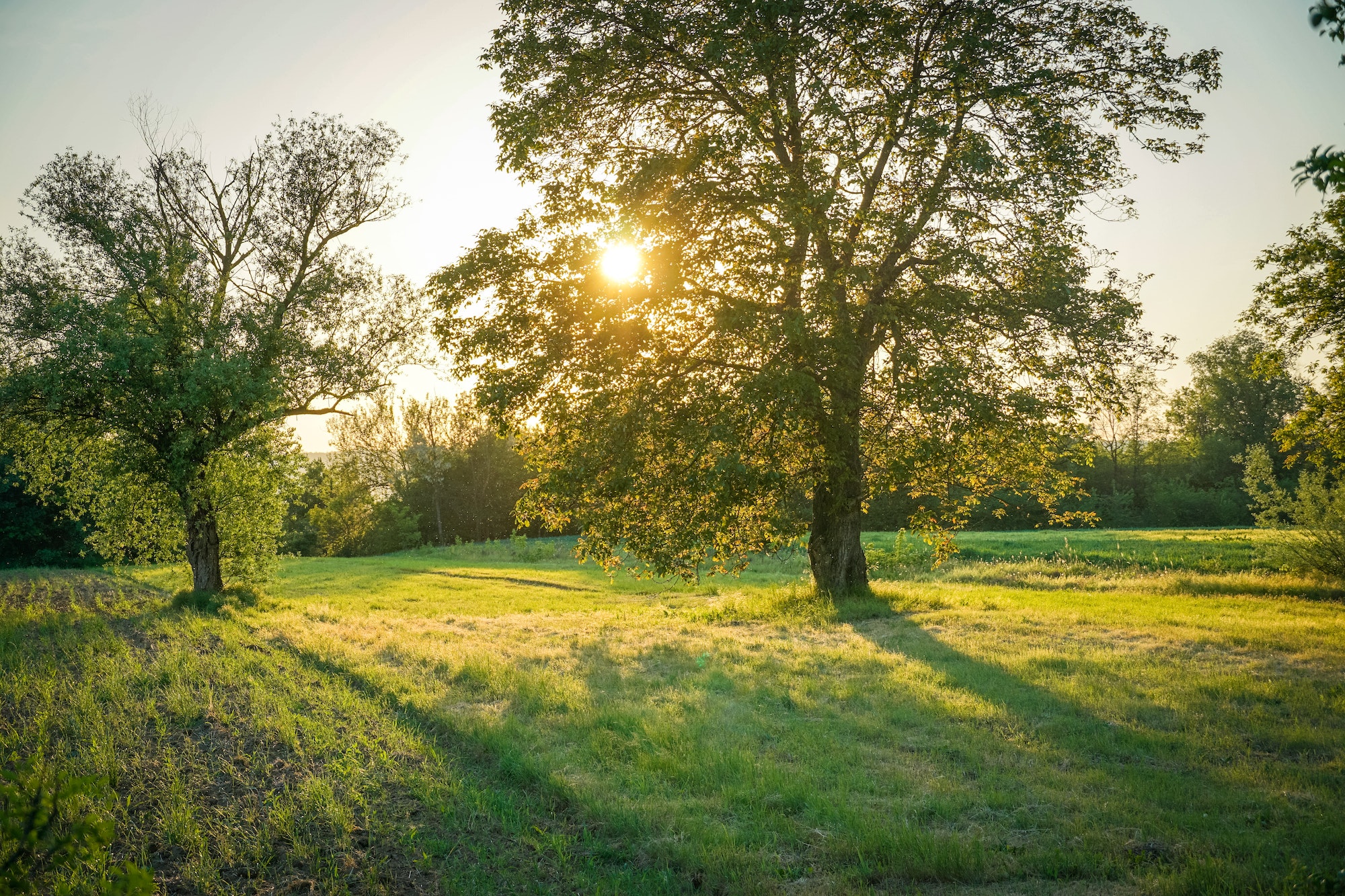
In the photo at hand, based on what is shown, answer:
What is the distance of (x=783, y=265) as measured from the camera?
A: 1401 centimetres

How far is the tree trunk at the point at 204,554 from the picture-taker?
66.3 ft

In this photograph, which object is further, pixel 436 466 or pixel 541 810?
pixel 436 466

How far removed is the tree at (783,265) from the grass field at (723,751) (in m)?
3.74

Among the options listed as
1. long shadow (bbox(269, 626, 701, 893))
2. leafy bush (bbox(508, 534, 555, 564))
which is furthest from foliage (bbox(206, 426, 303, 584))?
leafy bush (bbox(508, 534, 555, 564))

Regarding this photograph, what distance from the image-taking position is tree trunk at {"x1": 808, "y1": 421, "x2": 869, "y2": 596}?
16.5 m

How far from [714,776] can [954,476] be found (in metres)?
10.2

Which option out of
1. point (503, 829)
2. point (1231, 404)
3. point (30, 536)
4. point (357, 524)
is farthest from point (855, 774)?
point (1231, 404)

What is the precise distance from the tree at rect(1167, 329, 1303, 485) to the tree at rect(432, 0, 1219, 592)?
6025 centimetres

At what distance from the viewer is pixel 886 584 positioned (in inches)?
800

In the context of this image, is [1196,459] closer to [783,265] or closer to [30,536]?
[783,265]

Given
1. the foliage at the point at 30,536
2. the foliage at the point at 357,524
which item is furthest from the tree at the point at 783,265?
the foliage at the point at 357,524

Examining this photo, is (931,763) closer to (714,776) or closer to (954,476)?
(714,776)

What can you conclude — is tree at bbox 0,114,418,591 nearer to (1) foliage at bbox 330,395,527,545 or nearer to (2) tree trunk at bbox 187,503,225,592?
(2) tree trunk at bbox 187,503,225,592

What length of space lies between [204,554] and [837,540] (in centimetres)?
1782
